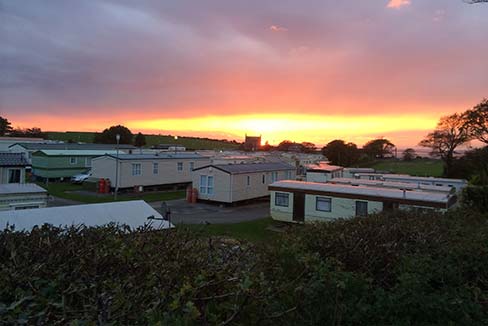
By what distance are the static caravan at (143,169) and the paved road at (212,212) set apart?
4625 mm

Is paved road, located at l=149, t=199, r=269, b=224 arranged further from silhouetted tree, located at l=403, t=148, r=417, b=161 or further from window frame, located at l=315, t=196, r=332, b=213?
silhouetted tree, located at l=403, t=148, r=417, b=161

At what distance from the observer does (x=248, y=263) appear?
12.6 feet

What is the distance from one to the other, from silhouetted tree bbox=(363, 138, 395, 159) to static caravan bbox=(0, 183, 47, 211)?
56.0 metres

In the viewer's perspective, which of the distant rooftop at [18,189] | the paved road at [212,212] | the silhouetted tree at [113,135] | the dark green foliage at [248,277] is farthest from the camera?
the silhouetted tree at [113,135]

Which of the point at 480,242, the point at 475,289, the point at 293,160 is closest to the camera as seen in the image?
the point at 475,289

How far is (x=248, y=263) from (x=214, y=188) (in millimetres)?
19616

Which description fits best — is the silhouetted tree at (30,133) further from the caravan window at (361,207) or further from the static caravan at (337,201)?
the caravan window at (361,207)

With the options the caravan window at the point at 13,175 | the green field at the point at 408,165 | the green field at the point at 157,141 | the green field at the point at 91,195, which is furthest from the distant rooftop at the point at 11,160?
the green field at the point at 157,141

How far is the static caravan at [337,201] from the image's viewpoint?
48.3ft

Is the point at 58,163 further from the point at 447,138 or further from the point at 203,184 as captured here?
the point at 447,138

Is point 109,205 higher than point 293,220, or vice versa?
point 109,205

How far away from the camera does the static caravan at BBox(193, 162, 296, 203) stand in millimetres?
22922

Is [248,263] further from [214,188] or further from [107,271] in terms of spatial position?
[214,188]

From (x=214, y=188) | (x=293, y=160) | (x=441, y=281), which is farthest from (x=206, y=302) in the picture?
(x=293, y=160)
